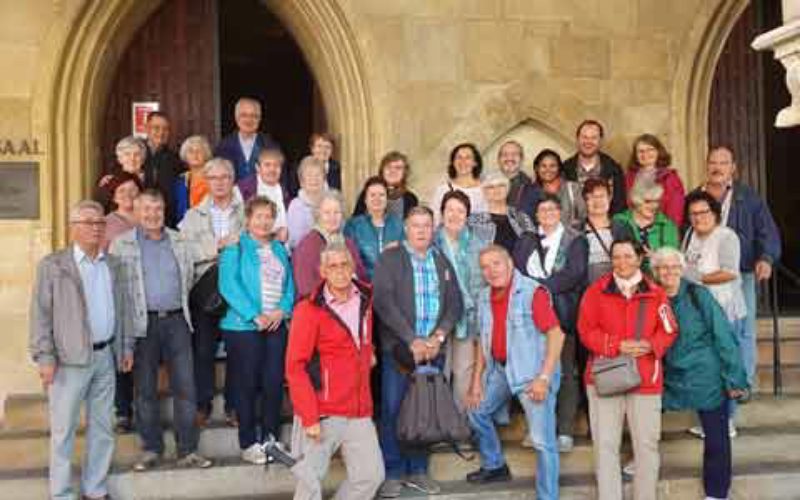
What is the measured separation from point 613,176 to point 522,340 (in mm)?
1896

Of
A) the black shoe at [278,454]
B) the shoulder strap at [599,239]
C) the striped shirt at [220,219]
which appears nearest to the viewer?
the black shoe at [278,454]

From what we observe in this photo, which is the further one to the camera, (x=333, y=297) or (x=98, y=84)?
(x=98, y=84)

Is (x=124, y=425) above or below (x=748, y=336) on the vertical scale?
below

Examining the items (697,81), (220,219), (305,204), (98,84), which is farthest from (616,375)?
(98,84)

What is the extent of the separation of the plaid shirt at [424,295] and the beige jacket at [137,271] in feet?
4.43

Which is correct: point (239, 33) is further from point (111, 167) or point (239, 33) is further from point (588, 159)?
point (588, 159)

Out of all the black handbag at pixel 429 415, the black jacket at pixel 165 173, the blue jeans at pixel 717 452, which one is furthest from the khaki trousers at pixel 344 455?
the black jacket at pixel 165 173

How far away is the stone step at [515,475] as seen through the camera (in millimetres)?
5957

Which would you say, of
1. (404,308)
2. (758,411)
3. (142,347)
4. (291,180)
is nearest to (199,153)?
(291,180)

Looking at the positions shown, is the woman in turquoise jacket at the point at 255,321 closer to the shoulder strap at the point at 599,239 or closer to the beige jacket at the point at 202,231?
the beige jacket at the point at 202,231

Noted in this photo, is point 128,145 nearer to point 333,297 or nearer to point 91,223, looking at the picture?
point 91,223

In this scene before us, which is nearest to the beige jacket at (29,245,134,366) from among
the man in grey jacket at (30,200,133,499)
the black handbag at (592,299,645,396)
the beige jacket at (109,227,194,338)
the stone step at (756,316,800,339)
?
the man in grey jacket at (30,200,133,499)

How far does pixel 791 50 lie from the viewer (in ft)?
14.5

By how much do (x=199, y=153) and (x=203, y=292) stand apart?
1102 mm
